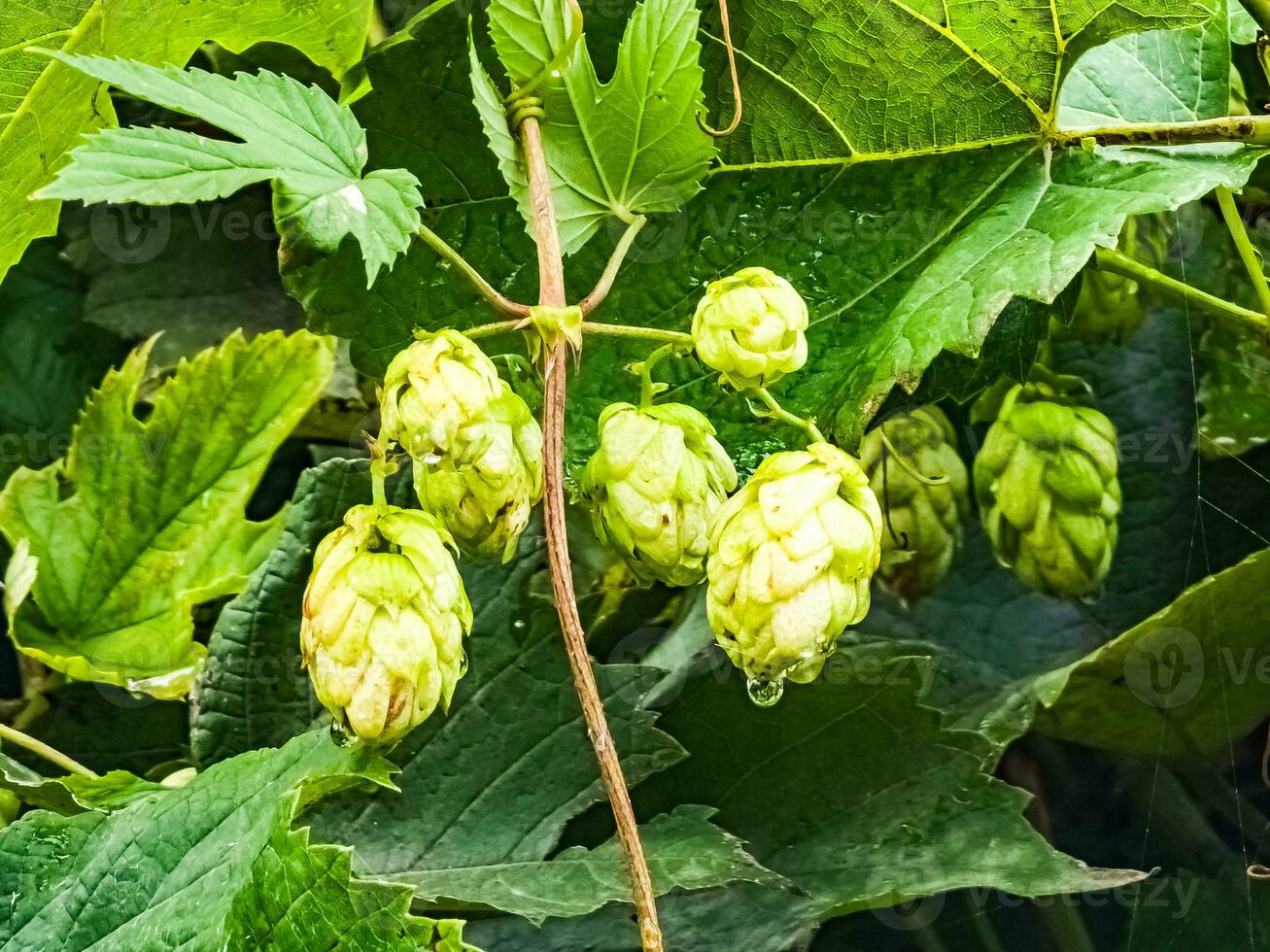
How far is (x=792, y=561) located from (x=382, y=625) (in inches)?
5.9

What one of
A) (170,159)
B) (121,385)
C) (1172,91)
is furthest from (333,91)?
(1172,91)

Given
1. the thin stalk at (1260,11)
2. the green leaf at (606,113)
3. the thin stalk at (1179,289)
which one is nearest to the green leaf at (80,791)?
the green leaf at (606,113)

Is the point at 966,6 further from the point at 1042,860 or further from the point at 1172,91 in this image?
the point at 1042,860

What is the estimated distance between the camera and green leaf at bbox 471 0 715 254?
0.53 metres

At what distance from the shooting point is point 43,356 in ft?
2.87

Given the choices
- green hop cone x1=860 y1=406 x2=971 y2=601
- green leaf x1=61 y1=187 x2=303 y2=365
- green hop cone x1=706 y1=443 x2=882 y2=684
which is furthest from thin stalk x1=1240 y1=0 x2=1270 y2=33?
green leaf x1=61 y1=187 x2=303 y2=365

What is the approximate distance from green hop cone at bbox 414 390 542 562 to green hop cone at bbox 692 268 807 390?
8 cm

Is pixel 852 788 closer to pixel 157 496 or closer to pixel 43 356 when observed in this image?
pixel 157 496

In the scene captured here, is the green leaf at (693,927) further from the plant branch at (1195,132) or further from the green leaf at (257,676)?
the plant branch at (1195,132)

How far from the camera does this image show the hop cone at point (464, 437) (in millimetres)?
453

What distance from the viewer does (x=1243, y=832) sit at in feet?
2.31

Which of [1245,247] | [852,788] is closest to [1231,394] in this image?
[1245,247]

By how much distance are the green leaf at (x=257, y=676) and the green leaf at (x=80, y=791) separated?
56mm

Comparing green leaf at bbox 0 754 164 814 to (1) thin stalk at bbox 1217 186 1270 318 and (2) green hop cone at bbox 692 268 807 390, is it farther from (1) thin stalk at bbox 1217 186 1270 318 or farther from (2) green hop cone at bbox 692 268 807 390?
(1) thin stalk at bbox 1217 186 1270 318
